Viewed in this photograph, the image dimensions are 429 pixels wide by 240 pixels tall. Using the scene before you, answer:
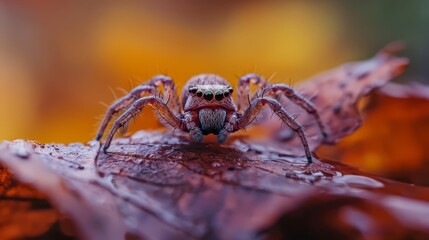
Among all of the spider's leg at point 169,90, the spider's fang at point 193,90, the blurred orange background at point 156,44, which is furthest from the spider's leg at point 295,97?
the blurred orange background at point 156,44

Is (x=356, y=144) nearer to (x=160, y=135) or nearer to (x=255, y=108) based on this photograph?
(x=255, y=108)

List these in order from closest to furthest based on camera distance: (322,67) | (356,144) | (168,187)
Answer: (168,187) → (356,144) → (322,67)

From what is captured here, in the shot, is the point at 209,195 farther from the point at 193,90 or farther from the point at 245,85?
the point at 245,85

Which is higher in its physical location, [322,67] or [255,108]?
[255,108]

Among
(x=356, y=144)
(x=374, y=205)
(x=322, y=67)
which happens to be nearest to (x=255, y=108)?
(x=356, y=144)

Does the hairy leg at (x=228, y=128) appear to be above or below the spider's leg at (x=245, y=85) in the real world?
below

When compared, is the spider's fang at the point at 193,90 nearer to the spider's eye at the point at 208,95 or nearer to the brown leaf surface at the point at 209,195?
the spider's eye at the point at 208,95

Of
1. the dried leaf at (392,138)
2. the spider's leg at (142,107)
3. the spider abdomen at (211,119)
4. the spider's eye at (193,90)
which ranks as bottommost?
the dried leaf at (392,138)
